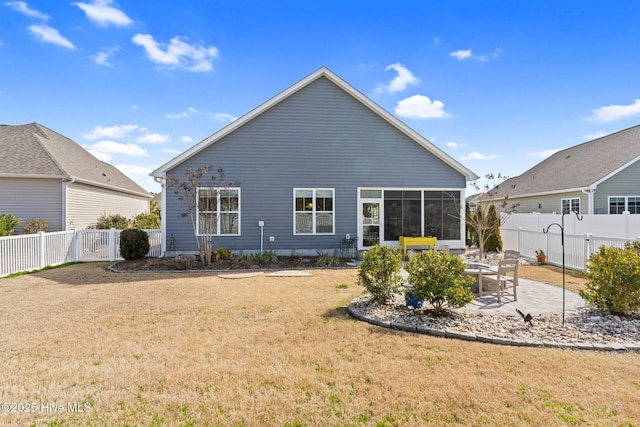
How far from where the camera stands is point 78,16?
10.6 meters

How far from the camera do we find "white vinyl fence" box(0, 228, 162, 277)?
968cm

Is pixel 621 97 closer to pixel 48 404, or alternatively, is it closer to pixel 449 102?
pixel 449 102

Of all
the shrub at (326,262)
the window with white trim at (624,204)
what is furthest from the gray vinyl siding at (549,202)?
the shrub at (326,262)

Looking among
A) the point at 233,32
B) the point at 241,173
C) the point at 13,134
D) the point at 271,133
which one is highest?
the point at 233,32

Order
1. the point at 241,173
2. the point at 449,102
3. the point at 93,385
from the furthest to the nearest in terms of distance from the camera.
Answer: the point at 449,102 → the point at 241,173 → the point at 93,385

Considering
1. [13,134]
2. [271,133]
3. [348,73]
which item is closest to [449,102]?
[348,73]

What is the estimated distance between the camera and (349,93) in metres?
13.3

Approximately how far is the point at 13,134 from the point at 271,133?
1623 centimetres

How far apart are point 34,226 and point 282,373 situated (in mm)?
16015

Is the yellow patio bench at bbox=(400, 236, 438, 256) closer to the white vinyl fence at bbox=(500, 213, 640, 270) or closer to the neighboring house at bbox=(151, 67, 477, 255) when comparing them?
the neighboring house at bbox=(151, 67, 477, 255)

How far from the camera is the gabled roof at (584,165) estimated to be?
16344mm

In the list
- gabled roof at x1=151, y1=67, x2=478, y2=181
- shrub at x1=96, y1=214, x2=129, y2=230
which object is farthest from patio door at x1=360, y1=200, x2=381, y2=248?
shrub at x1=96, y1=214, x2=129, y2=230

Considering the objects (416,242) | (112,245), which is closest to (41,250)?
(112,245)

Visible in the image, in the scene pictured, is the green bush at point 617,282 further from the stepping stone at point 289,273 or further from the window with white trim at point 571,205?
the window with white trim at point 571,205
